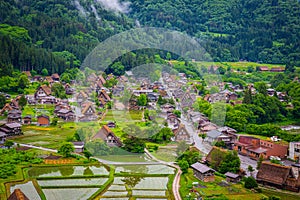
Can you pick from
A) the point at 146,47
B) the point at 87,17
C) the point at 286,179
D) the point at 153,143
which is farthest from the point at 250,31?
the point at 286,179

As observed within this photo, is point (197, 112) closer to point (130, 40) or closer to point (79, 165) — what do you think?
point (79, 165)

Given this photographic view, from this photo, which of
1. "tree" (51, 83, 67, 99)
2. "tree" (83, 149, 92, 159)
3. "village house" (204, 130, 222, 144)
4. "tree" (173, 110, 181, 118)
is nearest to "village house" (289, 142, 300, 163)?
"village house" (204, 130, 222, 144)

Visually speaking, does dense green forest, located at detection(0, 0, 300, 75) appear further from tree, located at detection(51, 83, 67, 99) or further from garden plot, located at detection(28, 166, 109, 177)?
garden plot, located at detection(28, 166, 109, 177)

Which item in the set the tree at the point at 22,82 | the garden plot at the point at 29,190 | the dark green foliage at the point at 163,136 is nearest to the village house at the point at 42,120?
the dark green foliage at the point at 163,136

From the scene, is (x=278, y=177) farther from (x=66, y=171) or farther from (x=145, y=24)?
(x=145, y=24)

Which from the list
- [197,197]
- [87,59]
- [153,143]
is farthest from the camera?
[87,59]

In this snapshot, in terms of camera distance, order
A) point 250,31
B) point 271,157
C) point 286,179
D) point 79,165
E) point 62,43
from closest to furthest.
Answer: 1. point 286,179
2. point 79,165
3. point 271,157
4. point 62,43
5. point 250,31

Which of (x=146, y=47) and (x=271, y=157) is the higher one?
(x=146, y=47)
